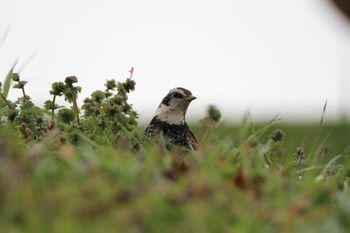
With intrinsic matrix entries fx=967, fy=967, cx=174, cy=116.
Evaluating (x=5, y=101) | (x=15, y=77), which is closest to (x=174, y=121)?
(x=15, y=77)

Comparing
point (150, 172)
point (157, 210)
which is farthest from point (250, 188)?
point (157, 210)

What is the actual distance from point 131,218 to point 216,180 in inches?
29.3

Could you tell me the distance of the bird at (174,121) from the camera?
7.40 meters

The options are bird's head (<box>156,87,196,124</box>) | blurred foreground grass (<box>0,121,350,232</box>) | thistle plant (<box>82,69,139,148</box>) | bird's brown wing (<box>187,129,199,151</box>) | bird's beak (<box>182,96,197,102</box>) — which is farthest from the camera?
bird's beak (<box>182,96,197,102</box>)

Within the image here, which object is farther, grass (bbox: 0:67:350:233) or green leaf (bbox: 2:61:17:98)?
green leaf (bbox: 2:61:17:98)

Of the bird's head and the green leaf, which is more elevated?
the green leaf

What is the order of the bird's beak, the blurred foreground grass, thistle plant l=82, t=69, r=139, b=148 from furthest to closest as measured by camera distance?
the bird's beak, thistle plant l=82, t=69, r=139, b=148, the blurred foreground grass

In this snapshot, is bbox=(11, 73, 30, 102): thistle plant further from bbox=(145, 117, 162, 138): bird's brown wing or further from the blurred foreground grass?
the blurred foreground grass

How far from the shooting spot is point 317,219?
4.00 m

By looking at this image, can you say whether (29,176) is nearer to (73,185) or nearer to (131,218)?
(73,185)

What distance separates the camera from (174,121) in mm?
7789

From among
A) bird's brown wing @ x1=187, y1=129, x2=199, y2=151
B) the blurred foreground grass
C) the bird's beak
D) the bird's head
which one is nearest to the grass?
the blurred foreground grass

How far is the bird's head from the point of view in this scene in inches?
310

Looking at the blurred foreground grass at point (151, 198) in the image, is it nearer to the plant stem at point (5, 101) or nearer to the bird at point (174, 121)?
the plant stem at point (5, 101)
